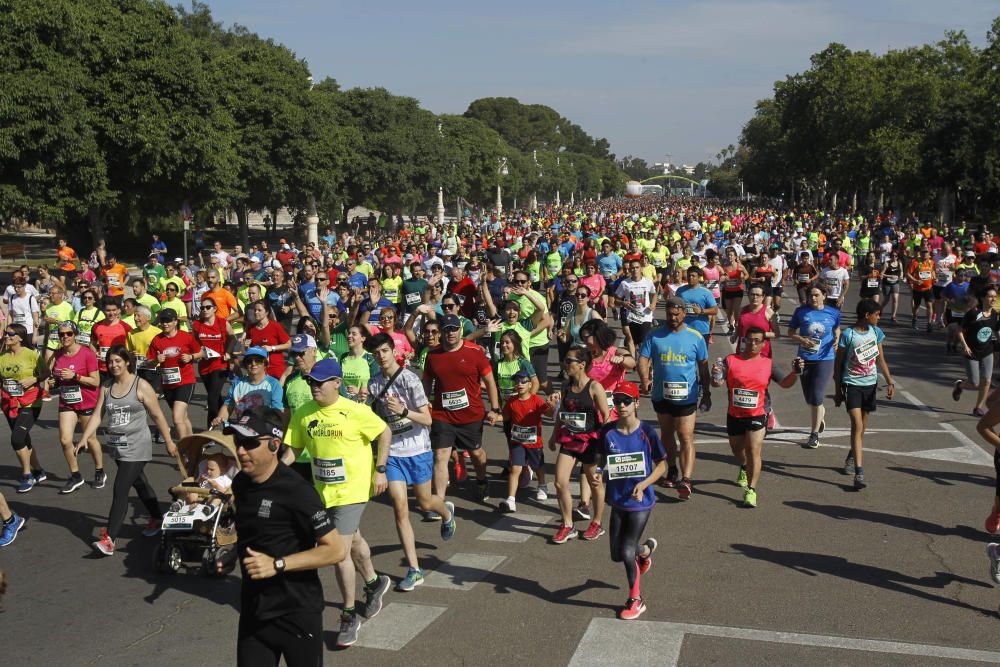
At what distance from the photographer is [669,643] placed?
5.95 meters

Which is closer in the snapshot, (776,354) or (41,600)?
(41,600)

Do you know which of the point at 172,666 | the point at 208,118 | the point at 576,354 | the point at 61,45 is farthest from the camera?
the point at 208,118

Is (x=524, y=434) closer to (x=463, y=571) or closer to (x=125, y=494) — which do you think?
(x=463, y=571)

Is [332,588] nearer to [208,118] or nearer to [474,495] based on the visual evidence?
[474,495]

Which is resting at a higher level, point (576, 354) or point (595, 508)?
point (576, 354)

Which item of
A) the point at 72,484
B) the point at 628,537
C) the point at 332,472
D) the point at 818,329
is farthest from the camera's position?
the point at 818,329

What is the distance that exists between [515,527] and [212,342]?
4759 mm

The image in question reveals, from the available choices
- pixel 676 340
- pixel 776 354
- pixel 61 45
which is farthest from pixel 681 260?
pixel 61 45

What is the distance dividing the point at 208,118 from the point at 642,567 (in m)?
34.9

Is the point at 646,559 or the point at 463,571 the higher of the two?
the point at 646,559

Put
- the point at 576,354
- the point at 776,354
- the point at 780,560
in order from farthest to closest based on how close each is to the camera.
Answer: the point at 776,354, the point at 576,354, the point at 780,560

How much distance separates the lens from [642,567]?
663 cm

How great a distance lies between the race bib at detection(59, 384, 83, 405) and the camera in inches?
378

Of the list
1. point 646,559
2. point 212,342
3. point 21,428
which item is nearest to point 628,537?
point 646,559
